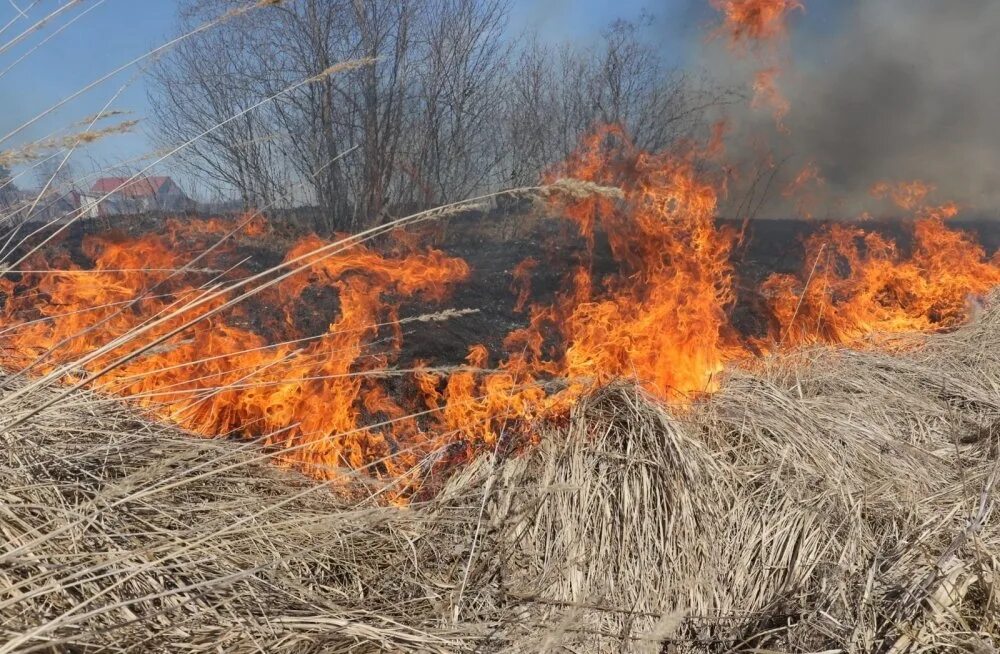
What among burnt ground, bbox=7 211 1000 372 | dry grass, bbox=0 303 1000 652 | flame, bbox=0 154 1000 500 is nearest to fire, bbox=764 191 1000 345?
flame, bbox=0 154 1000 500

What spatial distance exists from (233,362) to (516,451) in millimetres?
1804

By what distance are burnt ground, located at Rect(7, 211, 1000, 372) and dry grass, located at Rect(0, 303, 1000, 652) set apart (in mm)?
1037

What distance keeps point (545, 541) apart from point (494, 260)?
508cm

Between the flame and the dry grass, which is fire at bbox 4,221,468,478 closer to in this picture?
the flame

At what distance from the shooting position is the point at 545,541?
7.89 ft

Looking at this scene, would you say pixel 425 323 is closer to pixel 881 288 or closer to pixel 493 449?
pixel 493 449

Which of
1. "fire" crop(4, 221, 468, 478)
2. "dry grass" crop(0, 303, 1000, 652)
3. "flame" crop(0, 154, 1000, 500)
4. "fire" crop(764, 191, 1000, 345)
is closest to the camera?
"dry grass" crop(0, 303, 1000, 652)

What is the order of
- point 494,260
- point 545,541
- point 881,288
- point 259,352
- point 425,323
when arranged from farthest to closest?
point 494,260, point 881,288, point 425,323, point 259,352, point 545,541

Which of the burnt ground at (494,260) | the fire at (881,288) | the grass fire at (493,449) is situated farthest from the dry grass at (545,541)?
the fire at (881,288)

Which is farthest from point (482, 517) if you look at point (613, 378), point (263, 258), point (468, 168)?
point (468, 168)

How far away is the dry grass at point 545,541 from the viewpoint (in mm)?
1644

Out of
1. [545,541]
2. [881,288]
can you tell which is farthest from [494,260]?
[545,541]

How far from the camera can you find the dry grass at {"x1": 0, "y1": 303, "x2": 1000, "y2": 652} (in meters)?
1.64

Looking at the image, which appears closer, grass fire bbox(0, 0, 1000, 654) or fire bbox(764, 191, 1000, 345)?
grass fire bbox(0, 0, 1000, 654)
